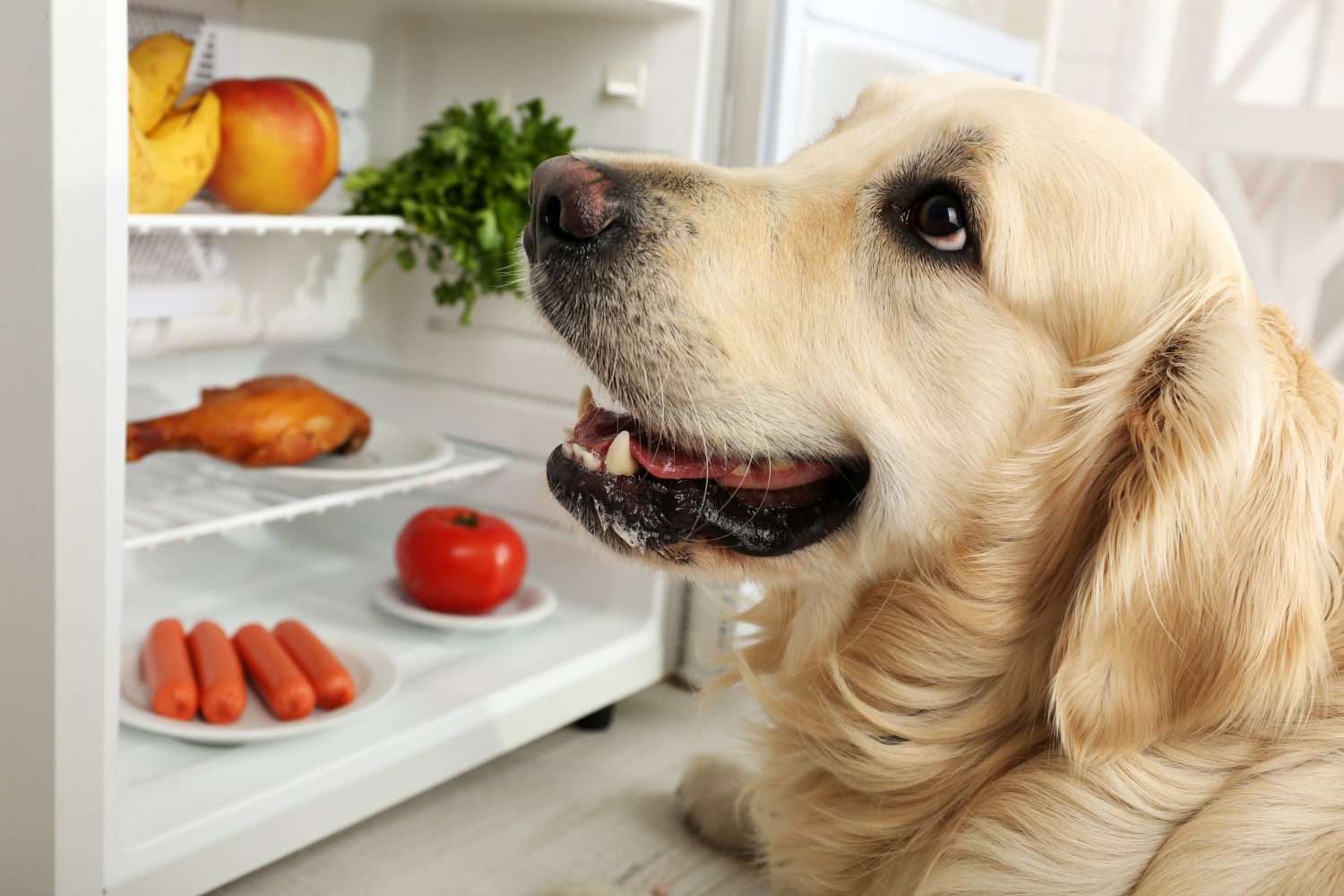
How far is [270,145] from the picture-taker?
156 cm

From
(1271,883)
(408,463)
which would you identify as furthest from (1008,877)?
(408,463)

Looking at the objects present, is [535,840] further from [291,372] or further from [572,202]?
[291,372]

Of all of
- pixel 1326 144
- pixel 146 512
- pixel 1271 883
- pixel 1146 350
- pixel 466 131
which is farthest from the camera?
pixel 1326 144

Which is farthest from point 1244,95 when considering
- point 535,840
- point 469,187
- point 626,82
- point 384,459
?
point 535,840

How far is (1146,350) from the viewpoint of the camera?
3.27ft

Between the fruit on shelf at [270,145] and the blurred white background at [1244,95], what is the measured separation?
196 cm

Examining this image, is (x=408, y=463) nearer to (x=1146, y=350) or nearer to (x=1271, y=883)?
(x=1146, y=350)

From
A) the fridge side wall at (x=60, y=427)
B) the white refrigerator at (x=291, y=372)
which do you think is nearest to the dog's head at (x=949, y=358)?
the white refrigerator at (x=291, y=372)

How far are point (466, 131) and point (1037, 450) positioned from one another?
1108mm

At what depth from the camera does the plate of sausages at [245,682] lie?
134 centimetres

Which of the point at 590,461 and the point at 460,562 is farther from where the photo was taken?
the point at 460,562

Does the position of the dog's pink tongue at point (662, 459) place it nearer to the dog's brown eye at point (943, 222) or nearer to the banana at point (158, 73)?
the dog's brown eye at point (943, 222)

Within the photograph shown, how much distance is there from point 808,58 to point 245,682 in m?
1.19

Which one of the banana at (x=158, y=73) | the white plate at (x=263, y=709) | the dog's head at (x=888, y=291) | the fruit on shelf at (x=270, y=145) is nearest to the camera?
the dog's head at (x=888, y=291)
